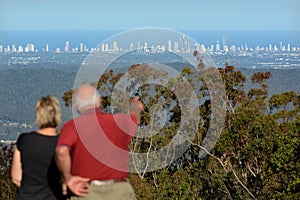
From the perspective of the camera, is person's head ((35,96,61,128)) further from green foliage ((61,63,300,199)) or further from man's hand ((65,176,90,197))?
green foliage ((61,63,300,199))

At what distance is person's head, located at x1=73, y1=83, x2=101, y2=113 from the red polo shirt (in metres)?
0.04

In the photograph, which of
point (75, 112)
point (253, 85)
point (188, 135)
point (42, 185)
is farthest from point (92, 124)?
point (253, 85)

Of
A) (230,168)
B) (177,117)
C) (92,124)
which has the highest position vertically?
(92,124)

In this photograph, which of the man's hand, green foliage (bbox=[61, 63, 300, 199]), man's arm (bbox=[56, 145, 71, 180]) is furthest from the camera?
green foliage (bbox=[61, 63, 300, 199])

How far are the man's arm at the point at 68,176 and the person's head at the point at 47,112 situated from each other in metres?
0.15

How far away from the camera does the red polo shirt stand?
3.64 m

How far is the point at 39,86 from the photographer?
272ft

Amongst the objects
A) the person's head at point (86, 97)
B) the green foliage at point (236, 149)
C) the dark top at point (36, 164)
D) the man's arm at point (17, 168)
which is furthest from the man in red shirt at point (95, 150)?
the green foliage at point (236, 149)

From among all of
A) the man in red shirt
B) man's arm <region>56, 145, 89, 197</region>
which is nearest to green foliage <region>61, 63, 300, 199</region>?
the man in red shirt

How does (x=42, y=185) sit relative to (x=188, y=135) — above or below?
above

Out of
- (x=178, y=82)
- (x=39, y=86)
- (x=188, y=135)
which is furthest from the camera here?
(x=39, y=86)

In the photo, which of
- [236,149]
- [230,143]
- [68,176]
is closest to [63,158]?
[68,176]

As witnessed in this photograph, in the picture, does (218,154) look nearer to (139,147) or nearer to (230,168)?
(230,168)

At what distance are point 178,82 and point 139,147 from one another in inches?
143
